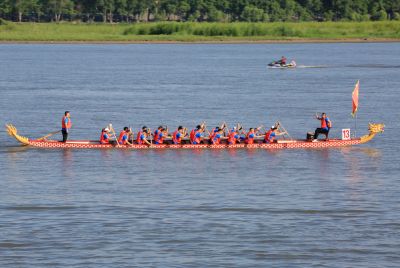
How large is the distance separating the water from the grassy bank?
→ 92564mm

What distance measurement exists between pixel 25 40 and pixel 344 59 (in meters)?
63.9

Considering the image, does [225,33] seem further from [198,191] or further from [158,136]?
[198,191]

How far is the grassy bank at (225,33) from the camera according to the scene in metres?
184

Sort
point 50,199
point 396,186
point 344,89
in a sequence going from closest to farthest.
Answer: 1. point 50,199
2. point 396,186
3. point 344,89

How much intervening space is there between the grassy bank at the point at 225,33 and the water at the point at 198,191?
9256 centimetres

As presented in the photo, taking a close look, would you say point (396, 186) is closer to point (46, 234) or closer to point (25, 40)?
point (46, 234)

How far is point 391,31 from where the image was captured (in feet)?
620

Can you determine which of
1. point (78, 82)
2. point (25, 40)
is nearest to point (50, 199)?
point (78, 82)

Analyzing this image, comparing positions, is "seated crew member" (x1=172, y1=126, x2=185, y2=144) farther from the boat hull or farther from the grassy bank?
the grassy bank

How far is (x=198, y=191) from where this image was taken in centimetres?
4297

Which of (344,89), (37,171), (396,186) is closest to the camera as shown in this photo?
(396,186)

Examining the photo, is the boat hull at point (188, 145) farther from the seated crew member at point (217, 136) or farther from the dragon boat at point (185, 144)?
the seated crew member at point (217, 136)

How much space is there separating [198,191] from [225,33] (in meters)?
144

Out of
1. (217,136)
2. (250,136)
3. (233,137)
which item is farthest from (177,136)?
(250,136)
